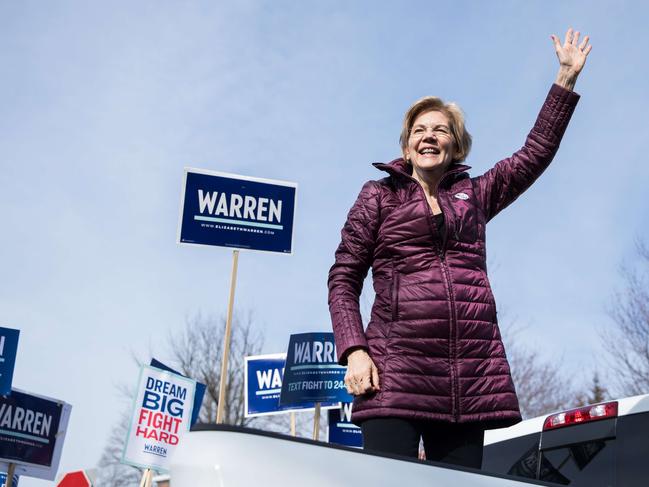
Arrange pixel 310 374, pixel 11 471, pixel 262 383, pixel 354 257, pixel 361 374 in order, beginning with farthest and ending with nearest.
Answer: pixel 262 383 → pixel 11 471 → pixel 310 374 → pixel 354 257 → pixel 361 374

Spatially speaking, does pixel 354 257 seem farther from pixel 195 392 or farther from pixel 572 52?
pixel 195 392

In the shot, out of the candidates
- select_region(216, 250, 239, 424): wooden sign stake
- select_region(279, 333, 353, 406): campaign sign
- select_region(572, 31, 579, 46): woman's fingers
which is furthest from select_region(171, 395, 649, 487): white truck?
select_region(279, 333, 353, 406): campaign sign

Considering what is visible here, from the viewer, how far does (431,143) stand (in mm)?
2762

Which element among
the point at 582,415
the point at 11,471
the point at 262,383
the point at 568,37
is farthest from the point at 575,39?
the point at 11,471

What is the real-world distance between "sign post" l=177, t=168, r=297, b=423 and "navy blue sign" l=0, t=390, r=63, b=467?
15.2ft

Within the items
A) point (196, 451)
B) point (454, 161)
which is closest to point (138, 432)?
point (454, 161)

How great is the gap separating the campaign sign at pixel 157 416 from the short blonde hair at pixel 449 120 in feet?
20.9

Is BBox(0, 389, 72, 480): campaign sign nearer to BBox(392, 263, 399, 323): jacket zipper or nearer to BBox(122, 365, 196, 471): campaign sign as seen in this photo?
BBox(122, 365, 196, 471): campaign sign

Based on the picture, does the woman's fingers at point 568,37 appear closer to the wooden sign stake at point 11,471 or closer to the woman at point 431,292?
the woman at point 431,292

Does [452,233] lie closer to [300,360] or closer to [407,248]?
[407,248]

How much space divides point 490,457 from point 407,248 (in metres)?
2.07

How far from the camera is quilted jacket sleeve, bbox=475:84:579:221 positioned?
2781 millimetres

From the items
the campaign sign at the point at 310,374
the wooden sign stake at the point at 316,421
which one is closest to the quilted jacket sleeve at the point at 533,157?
the wooden sign stake at the point at 316,421

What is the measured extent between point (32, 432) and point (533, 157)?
872 centimetres
